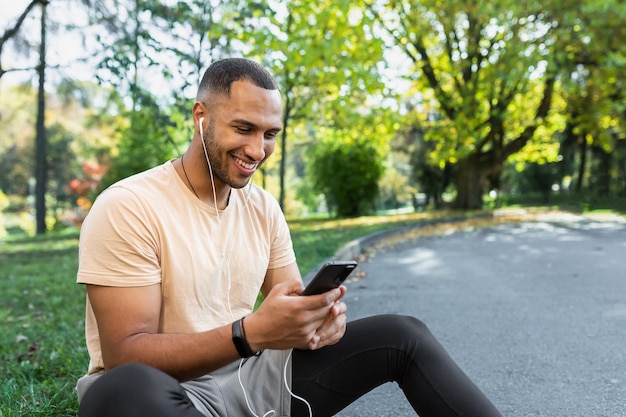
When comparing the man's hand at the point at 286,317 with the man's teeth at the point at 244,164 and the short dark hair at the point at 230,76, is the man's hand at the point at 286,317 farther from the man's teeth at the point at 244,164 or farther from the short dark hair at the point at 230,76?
the short dark hair at the point at 230,76

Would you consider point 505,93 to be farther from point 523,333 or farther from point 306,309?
point 306,309

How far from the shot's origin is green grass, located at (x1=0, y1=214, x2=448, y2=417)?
3020mm

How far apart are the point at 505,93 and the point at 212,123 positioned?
20.0 m

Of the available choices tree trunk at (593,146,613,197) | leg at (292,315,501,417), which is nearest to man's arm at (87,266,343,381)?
leg at (292,315,501,417)

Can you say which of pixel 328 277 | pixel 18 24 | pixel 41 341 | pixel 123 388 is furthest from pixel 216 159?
pixel 18 24

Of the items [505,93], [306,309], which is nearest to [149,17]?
[306,309]

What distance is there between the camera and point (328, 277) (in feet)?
6.31

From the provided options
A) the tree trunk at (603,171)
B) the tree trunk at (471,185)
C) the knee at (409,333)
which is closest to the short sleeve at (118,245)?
the knee at (409,333)

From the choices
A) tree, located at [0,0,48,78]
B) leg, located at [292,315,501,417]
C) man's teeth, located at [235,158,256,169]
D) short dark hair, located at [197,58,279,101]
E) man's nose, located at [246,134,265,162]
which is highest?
tree, located at [0,0,48,78]

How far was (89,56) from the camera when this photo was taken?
11.4 m

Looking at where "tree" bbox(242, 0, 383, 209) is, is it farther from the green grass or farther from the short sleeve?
the short sleeve

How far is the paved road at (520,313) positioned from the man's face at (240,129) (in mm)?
1593

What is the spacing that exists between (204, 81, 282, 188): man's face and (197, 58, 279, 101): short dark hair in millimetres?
22

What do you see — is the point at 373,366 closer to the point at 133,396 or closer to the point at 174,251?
the point at 174,251
